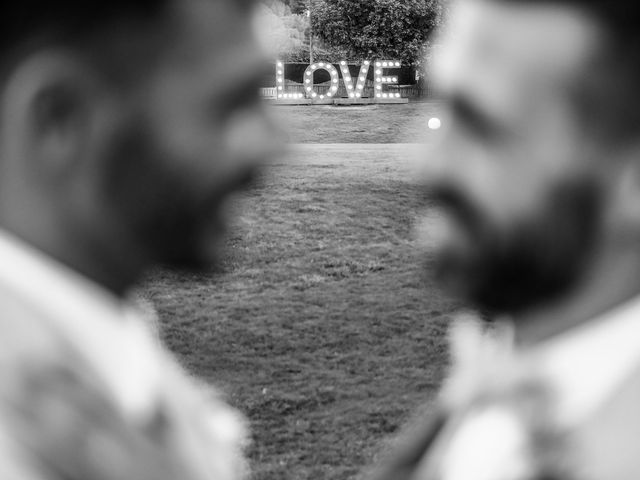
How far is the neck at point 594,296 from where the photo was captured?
0.80 m

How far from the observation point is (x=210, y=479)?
2.80 ft

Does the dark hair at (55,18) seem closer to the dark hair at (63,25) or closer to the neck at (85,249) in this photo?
the dark hair at (63,25)

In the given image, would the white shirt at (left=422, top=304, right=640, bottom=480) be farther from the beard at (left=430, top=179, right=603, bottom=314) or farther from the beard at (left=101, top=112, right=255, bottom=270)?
the beard at (left=101, top=112, right=255, bottom=270)

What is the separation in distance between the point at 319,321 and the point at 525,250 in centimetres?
505

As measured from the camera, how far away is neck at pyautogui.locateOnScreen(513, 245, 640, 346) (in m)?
0.80

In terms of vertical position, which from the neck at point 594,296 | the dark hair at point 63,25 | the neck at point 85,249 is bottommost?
the neck at point 594,296

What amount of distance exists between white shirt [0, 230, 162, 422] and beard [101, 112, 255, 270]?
0.22ft

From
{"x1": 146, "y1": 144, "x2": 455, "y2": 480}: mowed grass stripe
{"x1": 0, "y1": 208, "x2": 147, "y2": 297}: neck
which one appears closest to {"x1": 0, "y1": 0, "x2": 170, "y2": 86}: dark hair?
{"x1": 0, "y1": 208, "x2": 147, "y2": 297}: neck

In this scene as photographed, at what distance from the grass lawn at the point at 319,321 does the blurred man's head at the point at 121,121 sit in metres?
2.33

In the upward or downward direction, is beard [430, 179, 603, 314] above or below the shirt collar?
above

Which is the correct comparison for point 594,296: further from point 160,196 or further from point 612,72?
point 160,196

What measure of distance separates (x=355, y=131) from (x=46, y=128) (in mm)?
12197

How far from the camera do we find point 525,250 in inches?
31.6

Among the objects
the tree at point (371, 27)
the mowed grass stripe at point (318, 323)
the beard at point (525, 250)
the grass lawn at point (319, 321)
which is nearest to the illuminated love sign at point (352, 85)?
the tree at point (371, 27)
